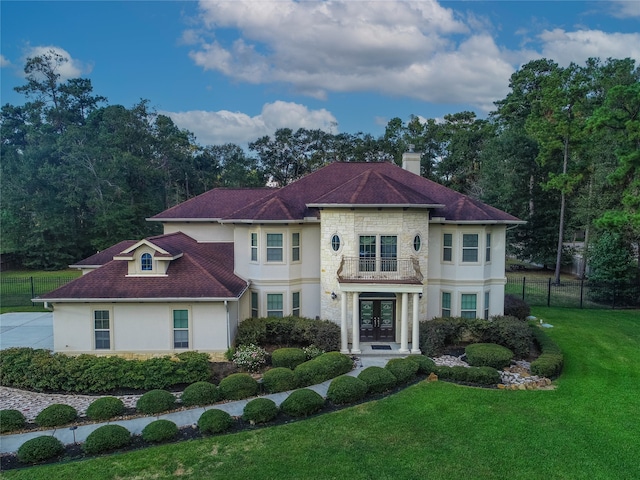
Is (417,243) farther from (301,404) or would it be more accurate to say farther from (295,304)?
(301,404)

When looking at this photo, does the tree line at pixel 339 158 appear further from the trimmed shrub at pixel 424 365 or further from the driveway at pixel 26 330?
the driveway at pixel 26 330

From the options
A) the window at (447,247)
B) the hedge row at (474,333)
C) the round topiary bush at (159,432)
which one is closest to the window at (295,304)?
the hedge row at (474,333)

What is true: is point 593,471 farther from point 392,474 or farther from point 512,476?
point 392,474

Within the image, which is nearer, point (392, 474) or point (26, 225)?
point (392, 474)

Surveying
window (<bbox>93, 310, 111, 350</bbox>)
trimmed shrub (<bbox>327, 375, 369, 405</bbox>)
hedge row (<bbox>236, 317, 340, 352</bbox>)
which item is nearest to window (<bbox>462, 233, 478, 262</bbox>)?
hedge row (<bbox>236, 317, 340, 352</bbox>)

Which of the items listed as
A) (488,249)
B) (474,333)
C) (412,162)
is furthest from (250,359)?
(412,162)

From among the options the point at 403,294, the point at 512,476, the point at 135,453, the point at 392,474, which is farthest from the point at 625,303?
the point at 135,453
